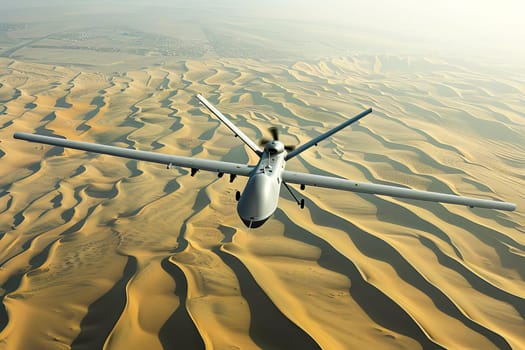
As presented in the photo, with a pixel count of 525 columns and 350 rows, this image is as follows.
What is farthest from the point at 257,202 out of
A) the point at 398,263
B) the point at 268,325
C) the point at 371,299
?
the point at 398,263

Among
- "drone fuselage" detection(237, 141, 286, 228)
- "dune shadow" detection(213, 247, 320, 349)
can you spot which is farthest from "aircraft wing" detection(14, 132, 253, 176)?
"dune shadow" detection(213, 247, 320, 349)

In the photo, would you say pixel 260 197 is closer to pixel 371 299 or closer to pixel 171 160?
pixel 371 299

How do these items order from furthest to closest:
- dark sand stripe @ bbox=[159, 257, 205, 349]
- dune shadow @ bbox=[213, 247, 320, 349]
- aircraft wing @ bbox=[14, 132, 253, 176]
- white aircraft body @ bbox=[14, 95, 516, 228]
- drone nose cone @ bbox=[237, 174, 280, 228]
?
aircraft wing @ bbox=[14, 132, 253, 176] → white aircraft body @ bbox=[14, 95, 516, 228] → drone nose cone @ bbox=[237, 174, 280, 228] → dune shadow @ bbox=[213, 247, 320, 349] → dark sand stripe @ bbox=[159, 257, 205, 349]

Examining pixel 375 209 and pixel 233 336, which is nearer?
pixel 233 336

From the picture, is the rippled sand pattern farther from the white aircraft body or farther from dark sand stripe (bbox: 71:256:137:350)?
the white aircraft body

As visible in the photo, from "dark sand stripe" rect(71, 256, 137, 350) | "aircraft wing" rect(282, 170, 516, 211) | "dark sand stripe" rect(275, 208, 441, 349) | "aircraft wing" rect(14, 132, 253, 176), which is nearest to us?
"dark sand stripe" rect(71, 256, 137, 350)

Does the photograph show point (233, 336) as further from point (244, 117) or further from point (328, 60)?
point (328, 60)

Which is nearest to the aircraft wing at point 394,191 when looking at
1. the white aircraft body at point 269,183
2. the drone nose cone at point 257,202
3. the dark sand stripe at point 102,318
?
the white aircraft body at point 269,183

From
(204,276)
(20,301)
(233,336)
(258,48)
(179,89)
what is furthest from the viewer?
(258,48)

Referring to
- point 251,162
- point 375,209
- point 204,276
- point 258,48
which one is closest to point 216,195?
point 251,162
